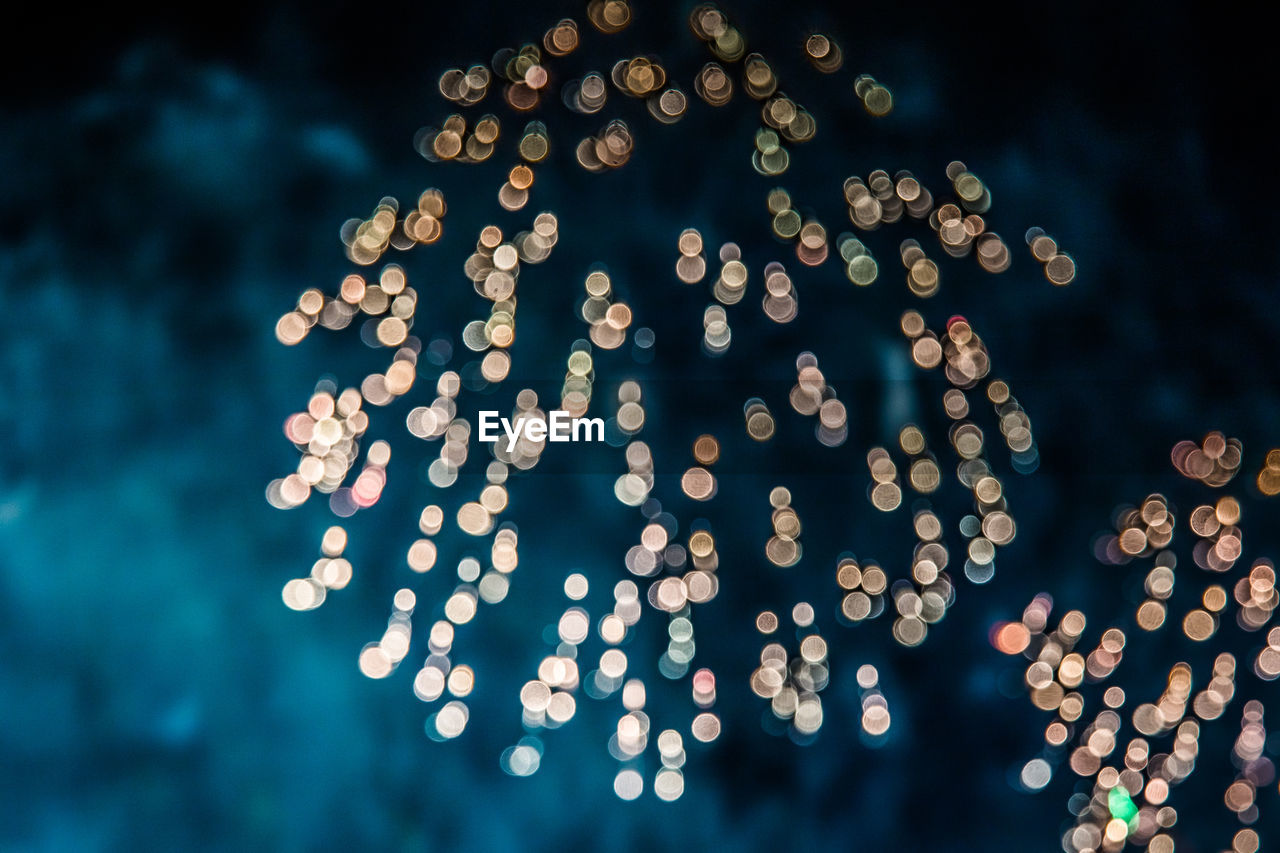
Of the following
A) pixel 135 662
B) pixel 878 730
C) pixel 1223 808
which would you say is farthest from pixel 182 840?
pixel 1223 808

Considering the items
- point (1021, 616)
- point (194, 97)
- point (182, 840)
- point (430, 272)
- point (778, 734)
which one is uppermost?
point (194, 97)

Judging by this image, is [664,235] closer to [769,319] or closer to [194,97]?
[769,319]
